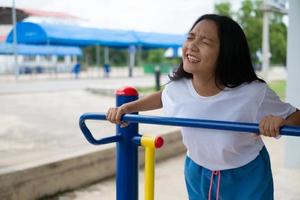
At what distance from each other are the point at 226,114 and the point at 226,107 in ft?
0.08

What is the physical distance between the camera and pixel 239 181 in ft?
Result: 4.99

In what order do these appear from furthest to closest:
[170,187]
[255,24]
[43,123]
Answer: [255,24], [43,123], [170,187]

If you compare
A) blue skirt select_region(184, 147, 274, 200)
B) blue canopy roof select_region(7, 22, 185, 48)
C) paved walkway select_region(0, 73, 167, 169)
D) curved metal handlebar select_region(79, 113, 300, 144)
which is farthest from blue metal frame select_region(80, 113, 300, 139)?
blue canopy roof select_region(7, 22, 185, 48)

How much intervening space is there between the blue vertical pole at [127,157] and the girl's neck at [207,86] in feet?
1.04

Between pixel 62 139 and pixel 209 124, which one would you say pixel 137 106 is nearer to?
pixel 209 124

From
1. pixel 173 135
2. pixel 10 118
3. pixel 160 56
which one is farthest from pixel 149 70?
pixel 173 135

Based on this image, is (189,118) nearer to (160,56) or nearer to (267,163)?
(267,163)

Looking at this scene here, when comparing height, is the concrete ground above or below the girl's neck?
below

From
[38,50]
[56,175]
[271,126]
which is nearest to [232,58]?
[271,126]

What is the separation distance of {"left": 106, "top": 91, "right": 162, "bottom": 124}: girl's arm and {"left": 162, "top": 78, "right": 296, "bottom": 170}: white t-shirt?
0.12m

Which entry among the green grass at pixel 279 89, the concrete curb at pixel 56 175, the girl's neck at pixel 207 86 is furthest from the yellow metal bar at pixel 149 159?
the green grass at pixel 279 89

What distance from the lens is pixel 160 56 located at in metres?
35.6

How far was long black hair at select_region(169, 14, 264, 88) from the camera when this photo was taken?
148 centimetres

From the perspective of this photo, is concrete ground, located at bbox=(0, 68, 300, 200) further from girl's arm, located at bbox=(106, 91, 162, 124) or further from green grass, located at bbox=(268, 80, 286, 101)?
green grass, located at bbox=(268, 80, 286, 101)
